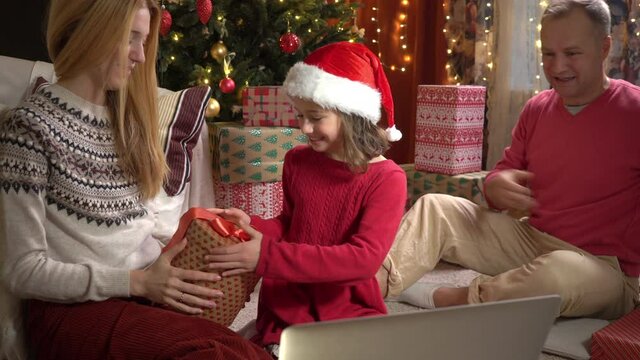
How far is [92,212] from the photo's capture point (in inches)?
46.9

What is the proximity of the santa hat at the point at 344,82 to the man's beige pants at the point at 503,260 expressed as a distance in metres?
0.67

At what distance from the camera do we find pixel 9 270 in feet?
3.67

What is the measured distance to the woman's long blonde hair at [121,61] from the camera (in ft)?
3.84

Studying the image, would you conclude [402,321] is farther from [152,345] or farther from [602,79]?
[602,79]

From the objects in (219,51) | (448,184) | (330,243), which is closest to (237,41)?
(219,51)

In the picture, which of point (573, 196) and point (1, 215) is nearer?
point (1, 215)

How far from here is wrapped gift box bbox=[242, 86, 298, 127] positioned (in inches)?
100

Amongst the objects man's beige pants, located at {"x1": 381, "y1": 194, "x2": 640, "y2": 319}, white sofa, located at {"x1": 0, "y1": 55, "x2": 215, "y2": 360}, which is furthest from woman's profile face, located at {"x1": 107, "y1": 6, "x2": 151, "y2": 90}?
man's beige pants, located at {"x1": 381, "y1": 194, "x2": 640, "y2": 319}

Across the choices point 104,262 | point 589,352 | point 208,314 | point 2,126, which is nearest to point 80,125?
point 2,126

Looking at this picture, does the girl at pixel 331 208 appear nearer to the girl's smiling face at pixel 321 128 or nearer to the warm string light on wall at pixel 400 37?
the girl's smiling face at pixel 321 128

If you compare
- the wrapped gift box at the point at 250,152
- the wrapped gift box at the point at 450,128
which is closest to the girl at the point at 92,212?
the wrapped gift box at the point at 250,152

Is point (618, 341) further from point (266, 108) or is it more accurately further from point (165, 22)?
point (165, 22)

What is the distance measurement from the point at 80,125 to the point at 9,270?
11.0 inches

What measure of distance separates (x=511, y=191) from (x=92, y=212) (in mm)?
1207
